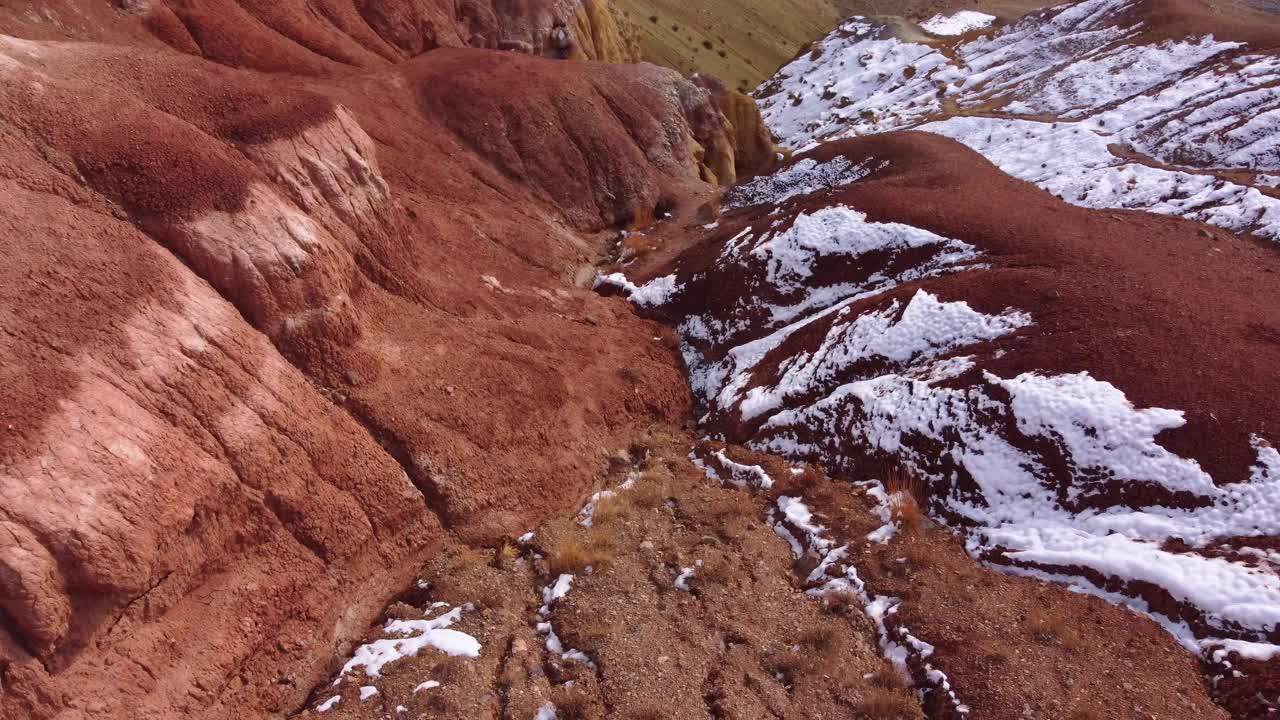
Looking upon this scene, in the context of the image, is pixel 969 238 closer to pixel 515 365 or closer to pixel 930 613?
pixel 930 613

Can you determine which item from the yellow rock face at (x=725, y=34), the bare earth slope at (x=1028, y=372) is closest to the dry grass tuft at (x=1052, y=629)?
the bare earth slope at (x=1028, y=372)

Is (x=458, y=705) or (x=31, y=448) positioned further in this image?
(x=458, y=705)

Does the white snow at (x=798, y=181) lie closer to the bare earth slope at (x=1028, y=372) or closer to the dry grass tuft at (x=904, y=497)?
the bare earth slope at (x=1028, y=372)

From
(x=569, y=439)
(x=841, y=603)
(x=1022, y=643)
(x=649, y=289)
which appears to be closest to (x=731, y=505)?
(x=841, y=603)

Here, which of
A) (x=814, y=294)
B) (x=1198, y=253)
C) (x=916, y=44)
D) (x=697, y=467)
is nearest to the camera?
(x=697, y=467)

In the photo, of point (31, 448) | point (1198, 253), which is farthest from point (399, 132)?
point (1198, 253)
